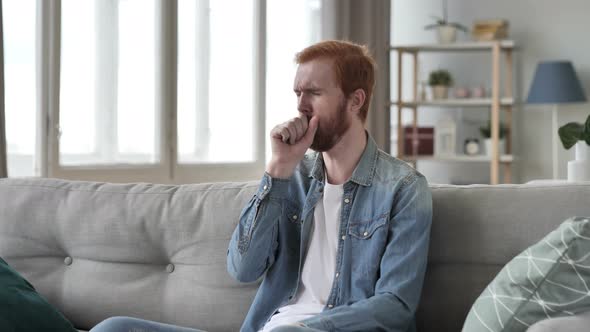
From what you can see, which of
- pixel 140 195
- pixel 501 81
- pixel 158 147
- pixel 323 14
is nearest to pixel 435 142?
pixel 501 81

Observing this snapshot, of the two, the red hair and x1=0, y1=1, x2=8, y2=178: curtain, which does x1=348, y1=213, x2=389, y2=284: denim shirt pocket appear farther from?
x1=0, y1=1, x2=8, y2=178: curtain

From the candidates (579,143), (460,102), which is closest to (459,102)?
(460,102)

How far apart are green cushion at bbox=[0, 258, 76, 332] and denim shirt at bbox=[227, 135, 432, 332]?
1.54 feet

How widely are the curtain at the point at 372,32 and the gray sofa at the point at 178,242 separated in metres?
3.28

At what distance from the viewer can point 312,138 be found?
2.04m

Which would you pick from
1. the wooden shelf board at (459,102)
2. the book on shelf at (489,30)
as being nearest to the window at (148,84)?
the wooden shelf board at (459,102)

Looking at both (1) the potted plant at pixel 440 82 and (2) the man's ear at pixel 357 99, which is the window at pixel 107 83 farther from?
(1) the potted plant at pixel 440 82

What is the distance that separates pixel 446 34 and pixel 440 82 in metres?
0.34

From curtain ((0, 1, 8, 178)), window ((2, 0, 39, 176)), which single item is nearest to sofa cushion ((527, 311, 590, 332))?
curtain ((0, 1, 8, 178))

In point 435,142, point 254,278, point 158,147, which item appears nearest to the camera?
point 254,278

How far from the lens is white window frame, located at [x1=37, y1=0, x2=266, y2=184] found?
3824 mm

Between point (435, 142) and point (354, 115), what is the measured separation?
422cm

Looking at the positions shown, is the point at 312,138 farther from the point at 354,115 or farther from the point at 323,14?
the point at 323,14

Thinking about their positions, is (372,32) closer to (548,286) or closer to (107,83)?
(107,83)
